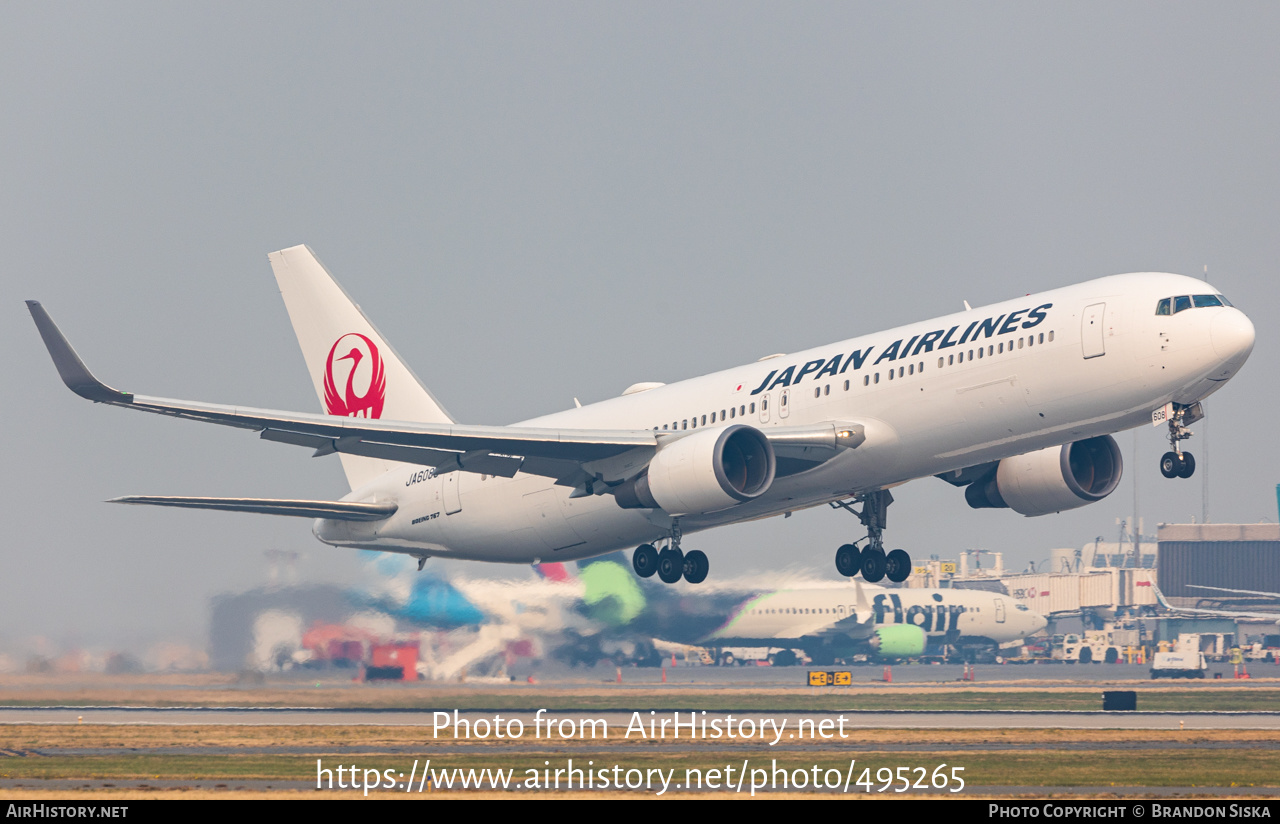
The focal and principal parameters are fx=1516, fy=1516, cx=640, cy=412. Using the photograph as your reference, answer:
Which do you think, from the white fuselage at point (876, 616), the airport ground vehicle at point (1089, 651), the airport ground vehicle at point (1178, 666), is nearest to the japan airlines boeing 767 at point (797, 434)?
the white fuselage at point (876, 616)

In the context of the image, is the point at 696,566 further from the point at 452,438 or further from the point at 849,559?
the point at 452,438

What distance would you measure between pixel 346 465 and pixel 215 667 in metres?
7.47

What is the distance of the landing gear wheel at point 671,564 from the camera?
41469 mm

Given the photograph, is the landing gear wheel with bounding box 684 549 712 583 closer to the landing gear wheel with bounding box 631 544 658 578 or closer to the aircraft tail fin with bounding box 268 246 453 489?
the landing gear wheel with bounding box 631 544 658 578

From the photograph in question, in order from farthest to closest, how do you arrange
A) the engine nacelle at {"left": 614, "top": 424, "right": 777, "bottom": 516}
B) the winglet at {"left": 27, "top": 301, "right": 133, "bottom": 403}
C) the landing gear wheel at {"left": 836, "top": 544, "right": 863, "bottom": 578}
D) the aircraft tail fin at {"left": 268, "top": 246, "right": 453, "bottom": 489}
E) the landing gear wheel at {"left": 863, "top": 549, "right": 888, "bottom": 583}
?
the aircraft tail fin at {"left": 268, "top": 246, "right": 453, "bottom": 489}
the landing gear wheel at {"left": 836, "top": 544, "right": 863, "bottom": 578}
the landing gear wheel at {"left": 863, "top": 549, "right": 888, "bottom": 583}
the engine nacelle at {"left": 614, "top": 424, "right": 777, "bottom": 516}
the winglet at {"left": 27, "top": 301, "right": 133, "bottom": 403}

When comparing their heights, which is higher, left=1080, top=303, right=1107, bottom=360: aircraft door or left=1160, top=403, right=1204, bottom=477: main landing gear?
left=1080, top=303, right=1107, bottom=360: aircraft door

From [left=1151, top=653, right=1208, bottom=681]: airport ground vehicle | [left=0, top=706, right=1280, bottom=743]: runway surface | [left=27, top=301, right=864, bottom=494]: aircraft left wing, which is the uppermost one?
[left=27, top=301, right=864, bottom=494]: aircraft left wing

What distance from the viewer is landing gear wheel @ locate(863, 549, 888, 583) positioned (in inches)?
1641

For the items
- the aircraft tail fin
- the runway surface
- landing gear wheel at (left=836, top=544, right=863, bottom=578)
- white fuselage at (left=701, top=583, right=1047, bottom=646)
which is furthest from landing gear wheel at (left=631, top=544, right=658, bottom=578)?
white fuselage at (left=701, top=583, right=1047, bottom=646)

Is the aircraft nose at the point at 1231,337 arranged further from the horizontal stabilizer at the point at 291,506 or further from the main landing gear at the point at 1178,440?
the horizontal stabilizer at the point at 291,506

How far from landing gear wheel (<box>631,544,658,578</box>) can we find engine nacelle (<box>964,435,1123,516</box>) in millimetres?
9852

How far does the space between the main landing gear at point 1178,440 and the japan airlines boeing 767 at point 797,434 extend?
0.04 metres

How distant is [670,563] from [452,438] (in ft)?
25.8
